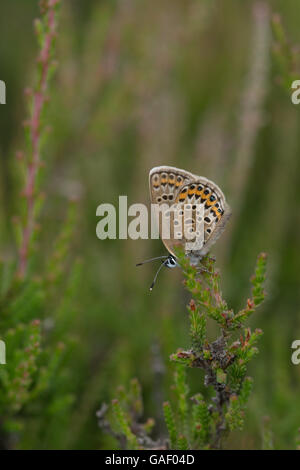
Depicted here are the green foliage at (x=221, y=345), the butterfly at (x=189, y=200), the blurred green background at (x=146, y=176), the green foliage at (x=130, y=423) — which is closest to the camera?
the green foliage at (x=221, y=345)

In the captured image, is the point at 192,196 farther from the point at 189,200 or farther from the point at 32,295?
the point at 32,295

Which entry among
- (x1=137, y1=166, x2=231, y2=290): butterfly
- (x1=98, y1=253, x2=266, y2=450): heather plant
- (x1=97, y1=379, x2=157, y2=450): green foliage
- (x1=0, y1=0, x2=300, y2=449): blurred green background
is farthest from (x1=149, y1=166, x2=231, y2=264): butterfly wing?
(x1=0, y1=0, x2=300, y2=449): blurred green background

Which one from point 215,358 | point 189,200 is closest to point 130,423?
point 215,358

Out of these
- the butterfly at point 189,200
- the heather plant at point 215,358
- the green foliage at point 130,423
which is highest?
the butterfly at point 189,200

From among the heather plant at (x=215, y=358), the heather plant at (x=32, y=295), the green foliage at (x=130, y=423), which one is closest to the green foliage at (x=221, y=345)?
the heather plant at (x=215, y=358)

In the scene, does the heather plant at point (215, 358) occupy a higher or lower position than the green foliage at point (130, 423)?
higher

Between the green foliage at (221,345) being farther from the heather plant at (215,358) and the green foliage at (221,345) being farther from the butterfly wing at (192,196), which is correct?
the butterfly wing at (192,196)
